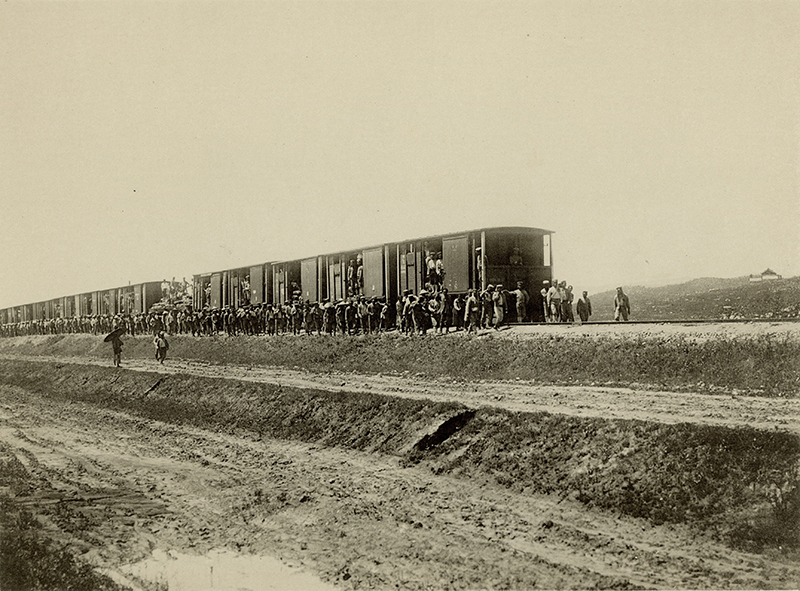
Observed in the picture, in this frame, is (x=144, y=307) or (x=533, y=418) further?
(x=144, y=307)

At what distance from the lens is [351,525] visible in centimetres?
905

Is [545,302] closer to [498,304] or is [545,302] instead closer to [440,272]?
[498,304]

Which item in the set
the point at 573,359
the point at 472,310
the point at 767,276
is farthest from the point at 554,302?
the point at 767,276

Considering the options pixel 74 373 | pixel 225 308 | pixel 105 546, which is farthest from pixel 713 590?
pixel 225 308

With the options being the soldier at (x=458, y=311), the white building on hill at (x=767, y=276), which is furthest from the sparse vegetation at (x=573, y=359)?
the white building on hill at (x=767, y=276)

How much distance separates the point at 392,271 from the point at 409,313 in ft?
11.6

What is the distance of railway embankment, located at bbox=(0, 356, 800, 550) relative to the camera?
7.66 m

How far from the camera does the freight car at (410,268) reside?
2381cm

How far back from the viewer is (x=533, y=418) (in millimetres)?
11102

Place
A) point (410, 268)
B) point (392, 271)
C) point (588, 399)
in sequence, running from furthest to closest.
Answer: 1. point (392, 271)
2. point (410, 268)
3. point (588, 399)

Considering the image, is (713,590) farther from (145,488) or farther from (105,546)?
(145,488)

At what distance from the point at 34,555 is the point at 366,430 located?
22.2 feet

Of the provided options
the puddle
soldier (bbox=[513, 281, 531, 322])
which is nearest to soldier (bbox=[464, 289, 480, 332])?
soldier (bbox=[513, 281, 531, 322])

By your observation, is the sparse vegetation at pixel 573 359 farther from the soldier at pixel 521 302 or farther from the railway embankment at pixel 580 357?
the soldier at pixel 521 302
